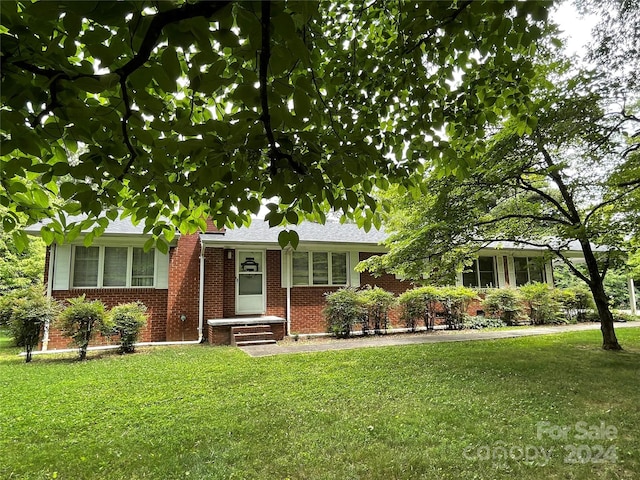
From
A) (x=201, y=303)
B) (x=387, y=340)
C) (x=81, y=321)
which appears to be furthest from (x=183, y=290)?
(x=387, y=340)

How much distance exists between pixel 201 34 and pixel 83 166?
0.80 meters

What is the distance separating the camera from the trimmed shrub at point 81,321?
863cm

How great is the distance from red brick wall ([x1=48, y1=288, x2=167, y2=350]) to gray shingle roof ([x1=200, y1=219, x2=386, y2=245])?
2.32m

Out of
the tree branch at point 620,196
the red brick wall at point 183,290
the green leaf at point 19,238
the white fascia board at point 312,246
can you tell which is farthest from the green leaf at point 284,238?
the red brick wall at point 183,290

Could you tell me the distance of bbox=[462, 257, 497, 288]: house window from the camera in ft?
50.0

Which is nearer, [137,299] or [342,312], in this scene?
[137,299]

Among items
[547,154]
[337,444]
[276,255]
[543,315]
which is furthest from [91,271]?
[543,315]

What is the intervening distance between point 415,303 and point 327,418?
28.5 feet

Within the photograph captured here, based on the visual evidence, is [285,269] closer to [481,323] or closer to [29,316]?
[29,316]

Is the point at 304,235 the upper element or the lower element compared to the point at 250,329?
upper

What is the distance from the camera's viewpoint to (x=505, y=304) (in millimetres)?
13859

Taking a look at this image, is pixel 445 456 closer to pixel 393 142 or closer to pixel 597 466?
pixel 597 466

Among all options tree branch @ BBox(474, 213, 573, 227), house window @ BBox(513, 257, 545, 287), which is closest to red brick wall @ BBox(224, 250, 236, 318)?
tree branch @ BBox(474, 213, 573, 227)

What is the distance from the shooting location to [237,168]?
1705 mm
